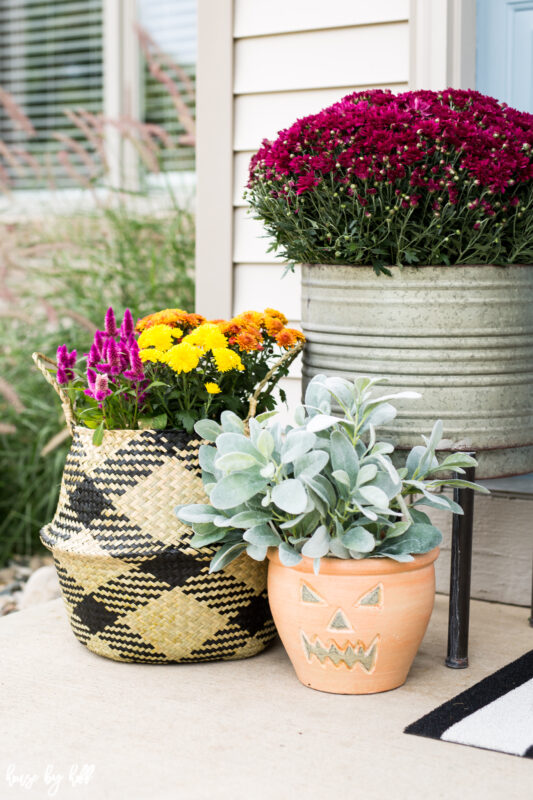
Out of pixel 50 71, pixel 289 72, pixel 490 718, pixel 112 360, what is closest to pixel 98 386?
pixel 112 360

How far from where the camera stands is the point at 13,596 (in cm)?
300

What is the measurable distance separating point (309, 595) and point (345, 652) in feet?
0.36

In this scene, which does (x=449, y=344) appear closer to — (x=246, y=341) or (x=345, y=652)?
(x=246, y=341)

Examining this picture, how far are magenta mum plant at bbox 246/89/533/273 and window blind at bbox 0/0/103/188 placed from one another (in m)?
3.58

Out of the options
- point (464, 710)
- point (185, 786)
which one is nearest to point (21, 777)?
point (185, 786)

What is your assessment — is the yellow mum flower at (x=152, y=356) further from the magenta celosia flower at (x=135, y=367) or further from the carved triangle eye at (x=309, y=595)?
the carved triangle eye at (x=309, y=595)

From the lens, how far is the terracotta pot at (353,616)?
4.89ft

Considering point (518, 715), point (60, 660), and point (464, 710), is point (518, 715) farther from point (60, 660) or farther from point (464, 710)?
point (60, 660)

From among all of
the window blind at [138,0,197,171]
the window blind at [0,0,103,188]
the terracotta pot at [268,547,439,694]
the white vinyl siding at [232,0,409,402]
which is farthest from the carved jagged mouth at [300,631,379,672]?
the window blind at [0,0,103,188]

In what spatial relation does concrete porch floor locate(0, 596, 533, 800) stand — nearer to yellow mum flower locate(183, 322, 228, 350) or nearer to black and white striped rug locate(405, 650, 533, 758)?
black and white striped rug locate(405, 650, 533, 758)

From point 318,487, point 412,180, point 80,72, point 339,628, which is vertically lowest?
point 339,628

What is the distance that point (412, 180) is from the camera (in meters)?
1.58

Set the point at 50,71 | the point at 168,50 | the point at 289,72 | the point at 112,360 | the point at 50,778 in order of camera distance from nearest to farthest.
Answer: the point at 50,778 < the point at 112,360 < the point at 289,72 < the point at 168,50 < the point at 50,71

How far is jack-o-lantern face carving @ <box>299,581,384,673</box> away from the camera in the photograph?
1489 mm
